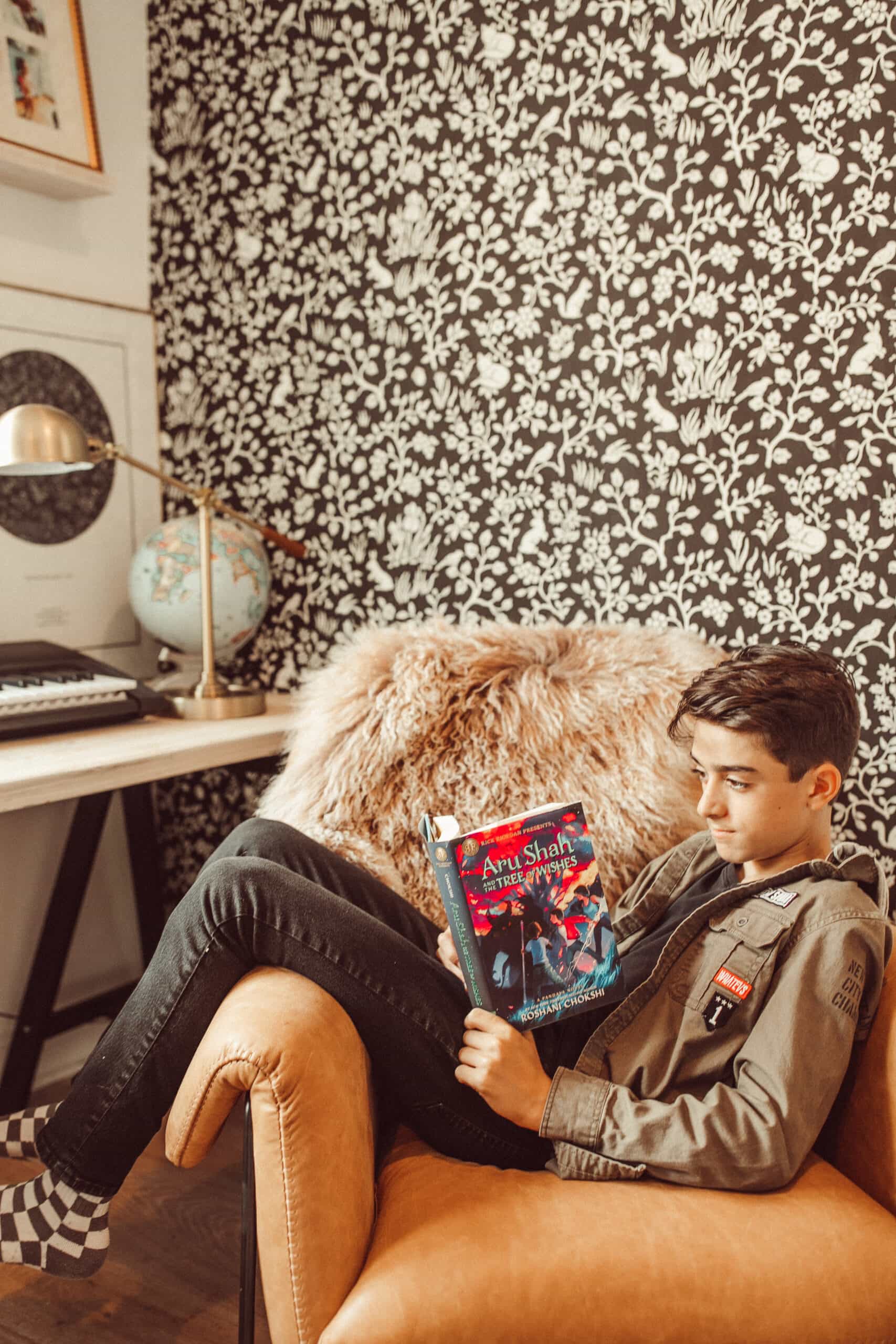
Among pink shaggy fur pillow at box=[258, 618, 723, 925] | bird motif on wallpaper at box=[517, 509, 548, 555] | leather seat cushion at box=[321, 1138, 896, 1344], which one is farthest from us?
bird motif on wallpaper at box=[517, 509, 548, 555]

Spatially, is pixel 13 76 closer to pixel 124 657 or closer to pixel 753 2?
pixel 124 657

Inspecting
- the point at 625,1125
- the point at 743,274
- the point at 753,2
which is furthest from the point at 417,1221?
the point at 753,2

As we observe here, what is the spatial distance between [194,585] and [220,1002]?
1050 millimetres

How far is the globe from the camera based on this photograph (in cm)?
201

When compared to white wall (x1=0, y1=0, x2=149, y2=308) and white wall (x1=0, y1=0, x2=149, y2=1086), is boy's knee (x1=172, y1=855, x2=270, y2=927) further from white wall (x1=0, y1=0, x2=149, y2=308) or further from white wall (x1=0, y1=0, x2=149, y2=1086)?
white wall (x1=0, y1=0, x2=149, y2=308)

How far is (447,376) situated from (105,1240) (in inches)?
59.9

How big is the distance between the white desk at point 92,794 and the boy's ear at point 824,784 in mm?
977

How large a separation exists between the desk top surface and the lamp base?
0.02m

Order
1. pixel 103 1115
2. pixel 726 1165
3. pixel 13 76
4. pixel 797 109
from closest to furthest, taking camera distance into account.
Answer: pixel 726 1165, pixel 103 1115, pixel 797 109, pixel 13 76

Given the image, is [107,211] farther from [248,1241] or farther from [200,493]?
[248,1241]

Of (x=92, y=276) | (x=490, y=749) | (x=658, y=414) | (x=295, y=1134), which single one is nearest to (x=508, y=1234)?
(x=295, y=1134)

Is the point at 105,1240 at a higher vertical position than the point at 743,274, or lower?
lower

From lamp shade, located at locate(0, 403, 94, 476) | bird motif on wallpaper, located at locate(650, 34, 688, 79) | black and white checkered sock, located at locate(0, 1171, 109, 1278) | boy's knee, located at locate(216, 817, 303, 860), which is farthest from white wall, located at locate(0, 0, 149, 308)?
black and white checkered sock, located at locate(0, 1171, 109, 1278)

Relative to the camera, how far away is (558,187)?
5.98 ft
